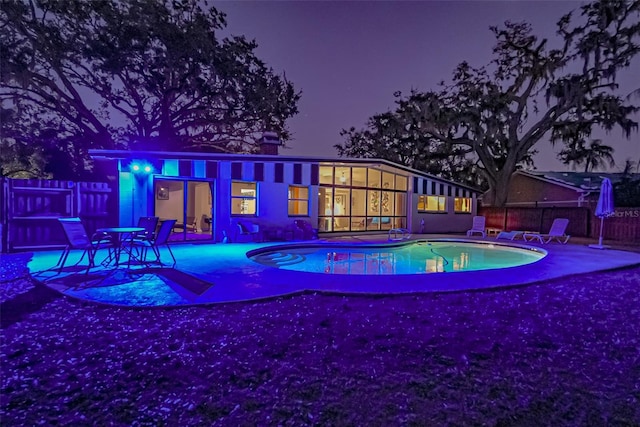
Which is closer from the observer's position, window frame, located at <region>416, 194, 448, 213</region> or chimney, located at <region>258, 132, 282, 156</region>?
chimney, located at <region>258, 132, 282, 156</region>

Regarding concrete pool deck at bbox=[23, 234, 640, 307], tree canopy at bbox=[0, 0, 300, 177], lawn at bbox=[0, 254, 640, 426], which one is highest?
tree canopy at bbox=[0, 0, 300, 177]

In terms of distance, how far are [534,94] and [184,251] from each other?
19.8 m

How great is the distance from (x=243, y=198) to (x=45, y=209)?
16.4 ft

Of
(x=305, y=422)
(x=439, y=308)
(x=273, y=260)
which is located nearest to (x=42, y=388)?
(x=305, y=422)

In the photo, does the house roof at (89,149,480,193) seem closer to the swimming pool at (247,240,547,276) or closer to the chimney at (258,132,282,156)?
the chimney at (258,132,282,156)

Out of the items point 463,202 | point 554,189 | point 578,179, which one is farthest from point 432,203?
point 578,179

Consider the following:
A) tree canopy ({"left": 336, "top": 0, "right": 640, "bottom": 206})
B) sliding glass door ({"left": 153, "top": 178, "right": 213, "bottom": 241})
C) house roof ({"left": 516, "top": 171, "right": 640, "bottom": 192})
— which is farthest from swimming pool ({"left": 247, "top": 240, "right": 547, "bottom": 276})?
house roof ({"left": 516, "top": 171, "right": 640, "bottom": 192})

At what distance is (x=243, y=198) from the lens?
10.6 metres

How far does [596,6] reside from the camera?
1564 cm

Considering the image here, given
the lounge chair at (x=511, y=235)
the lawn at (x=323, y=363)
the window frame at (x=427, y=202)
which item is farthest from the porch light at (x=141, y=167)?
the lounge chair at (x=511, y=235)

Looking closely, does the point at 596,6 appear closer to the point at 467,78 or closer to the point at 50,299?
the point at 467,78

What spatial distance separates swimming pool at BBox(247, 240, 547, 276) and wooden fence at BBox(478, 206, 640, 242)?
5445mm

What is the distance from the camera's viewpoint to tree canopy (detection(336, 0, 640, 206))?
51.4 feet

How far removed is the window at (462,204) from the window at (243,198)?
10.5 meters
